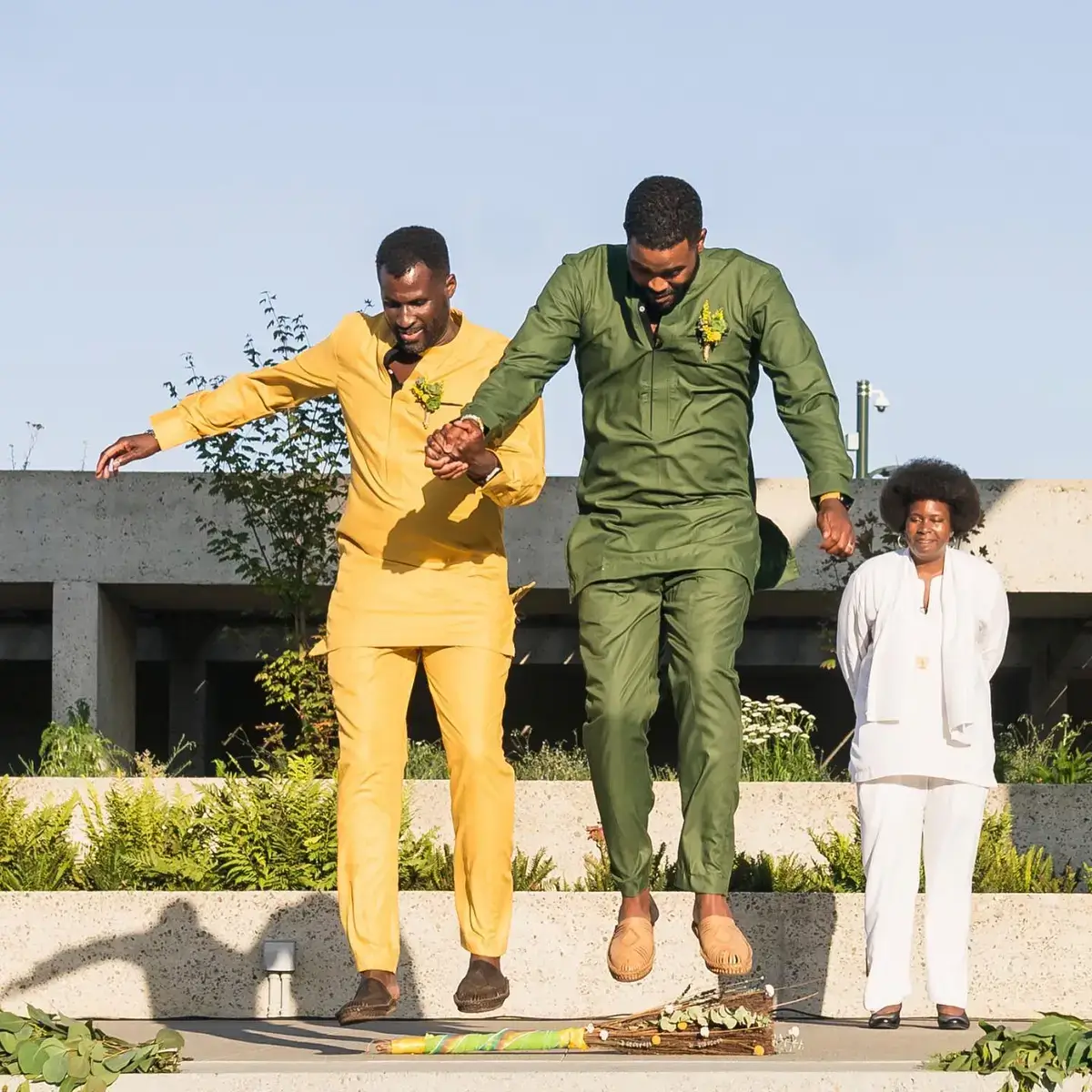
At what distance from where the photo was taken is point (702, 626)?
600 centimetres

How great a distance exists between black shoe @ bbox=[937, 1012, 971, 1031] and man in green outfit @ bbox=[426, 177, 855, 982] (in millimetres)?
1246

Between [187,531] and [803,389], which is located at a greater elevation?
[187,531]

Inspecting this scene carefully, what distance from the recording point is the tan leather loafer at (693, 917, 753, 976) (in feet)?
19.0

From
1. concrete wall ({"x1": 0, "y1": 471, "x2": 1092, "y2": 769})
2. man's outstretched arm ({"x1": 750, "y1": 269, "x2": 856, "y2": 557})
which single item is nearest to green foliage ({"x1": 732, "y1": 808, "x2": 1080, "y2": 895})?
man's outstretched arm ({"x1": 750, "y1": 269, "x2": 856, "y2": 557})

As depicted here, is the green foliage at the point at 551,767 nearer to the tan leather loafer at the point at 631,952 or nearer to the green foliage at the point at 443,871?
the green foliage at the point at 443,871

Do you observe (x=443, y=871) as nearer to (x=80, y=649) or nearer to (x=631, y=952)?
(x=631, y=952)

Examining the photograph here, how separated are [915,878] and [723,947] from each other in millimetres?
1364

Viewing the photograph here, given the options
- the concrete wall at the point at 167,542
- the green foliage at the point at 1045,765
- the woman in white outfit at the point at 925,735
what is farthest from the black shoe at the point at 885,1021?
the concrete wall at the point at 167,542

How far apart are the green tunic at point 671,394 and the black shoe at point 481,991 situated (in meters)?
1.20

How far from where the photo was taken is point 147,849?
8711 millimetres

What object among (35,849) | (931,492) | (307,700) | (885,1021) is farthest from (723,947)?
(307,700)

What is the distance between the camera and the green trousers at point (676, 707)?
5.96 meters

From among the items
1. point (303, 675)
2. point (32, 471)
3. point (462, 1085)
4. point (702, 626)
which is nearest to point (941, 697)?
point (702, 626)

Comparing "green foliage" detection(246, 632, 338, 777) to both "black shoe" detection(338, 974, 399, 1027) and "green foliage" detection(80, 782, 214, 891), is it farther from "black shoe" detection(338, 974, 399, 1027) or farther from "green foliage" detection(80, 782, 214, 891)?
"black shoe" detection(338, 974, 399, 1027)
